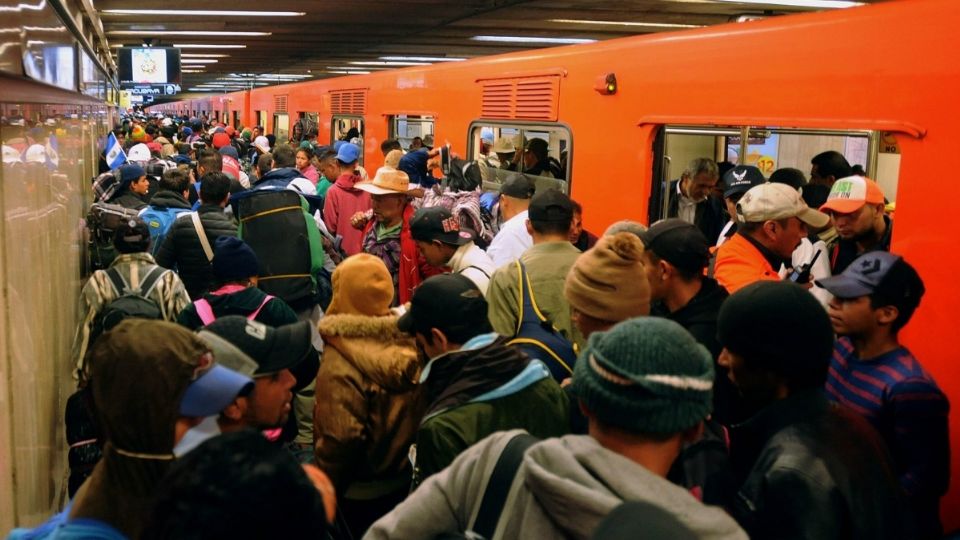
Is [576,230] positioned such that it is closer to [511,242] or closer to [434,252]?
[511,242]

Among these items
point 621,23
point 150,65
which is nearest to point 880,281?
point 621,23

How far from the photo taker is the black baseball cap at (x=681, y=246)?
117 inches

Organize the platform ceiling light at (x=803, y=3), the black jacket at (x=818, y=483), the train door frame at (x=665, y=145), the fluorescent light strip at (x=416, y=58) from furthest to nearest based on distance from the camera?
the fluorescent light strip at (x=416, y=58), the platform ceiling light at (x=803, y=3), the train door frame at (x=665, y=145), the black jacket at (x=818, y=483)

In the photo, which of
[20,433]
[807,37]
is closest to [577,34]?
[807,37]

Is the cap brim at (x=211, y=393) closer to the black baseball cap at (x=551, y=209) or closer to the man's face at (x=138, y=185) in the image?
the black baseball cap at (x=551, y=209)

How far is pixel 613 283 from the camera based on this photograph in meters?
2.64

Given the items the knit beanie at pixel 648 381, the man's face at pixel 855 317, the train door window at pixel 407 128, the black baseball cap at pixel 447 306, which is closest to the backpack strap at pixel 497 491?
the knit beanie at pixel 648 381

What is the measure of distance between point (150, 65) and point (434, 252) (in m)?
13.4

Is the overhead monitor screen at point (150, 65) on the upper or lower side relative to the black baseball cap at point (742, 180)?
upper

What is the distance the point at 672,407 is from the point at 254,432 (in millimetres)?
709

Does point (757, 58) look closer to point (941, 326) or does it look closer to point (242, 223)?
point (941, 326)

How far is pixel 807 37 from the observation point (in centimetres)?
390

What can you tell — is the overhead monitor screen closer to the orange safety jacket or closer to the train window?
the train window

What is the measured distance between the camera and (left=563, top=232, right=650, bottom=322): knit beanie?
2633 mm
